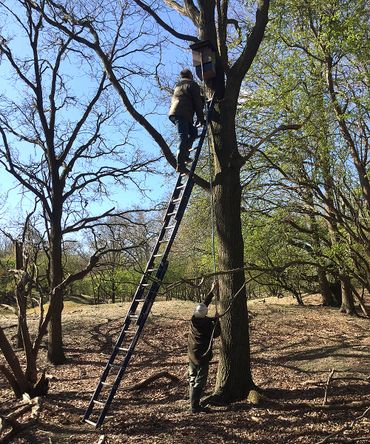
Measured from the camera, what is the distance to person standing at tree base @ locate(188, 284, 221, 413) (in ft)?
22.6

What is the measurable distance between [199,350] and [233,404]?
3.20 ft

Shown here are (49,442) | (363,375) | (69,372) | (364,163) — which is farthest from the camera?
(364,163)

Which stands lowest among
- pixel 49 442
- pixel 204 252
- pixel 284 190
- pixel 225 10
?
pixel 49 442

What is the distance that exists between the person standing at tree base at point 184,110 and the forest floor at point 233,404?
12.7 feet

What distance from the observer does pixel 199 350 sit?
23.4 feet

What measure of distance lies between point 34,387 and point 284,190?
31.2 feet

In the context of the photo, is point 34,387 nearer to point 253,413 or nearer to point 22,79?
point 253,413

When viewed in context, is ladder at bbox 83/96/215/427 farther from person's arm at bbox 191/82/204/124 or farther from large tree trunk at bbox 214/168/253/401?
large tree trunk at bbox 214/168/253/401

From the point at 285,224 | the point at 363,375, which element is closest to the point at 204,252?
the point at 285,224

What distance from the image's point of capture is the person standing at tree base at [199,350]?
6.88 meters

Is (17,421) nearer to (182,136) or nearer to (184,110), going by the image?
Result: (182,136)

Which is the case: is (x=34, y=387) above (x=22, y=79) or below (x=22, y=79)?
below

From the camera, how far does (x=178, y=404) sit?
24.5 feet

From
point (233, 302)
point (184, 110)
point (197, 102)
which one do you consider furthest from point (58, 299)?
point (197, 102)
